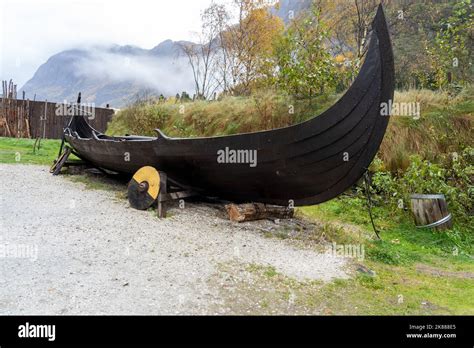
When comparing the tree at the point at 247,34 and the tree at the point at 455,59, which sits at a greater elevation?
the tree at the point at 247,34

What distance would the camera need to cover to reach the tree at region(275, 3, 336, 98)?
884cm

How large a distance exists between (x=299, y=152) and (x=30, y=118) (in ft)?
54.0

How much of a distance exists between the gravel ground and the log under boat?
550mm

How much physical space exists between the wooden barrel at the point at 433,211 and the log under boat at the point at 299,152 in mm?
1747

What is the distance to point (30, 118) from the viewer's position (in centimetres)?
1658

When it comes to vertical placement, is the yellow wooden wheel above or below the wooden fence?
below

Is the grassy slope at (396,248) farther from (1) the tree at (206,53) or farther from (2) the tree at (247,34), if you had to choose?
(1) the tree at (206,53)

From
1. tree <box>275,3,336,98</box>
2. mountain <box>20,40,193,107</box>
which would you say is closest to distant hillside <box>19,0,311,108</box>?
mountain <box>20,40,193,107</box>

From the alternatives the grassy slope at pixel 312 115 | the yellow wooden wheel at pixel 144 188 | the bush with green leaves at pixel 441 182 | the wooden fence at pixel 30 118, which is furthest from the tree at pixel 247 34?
the yellow wooden wheel at pixel 144 188

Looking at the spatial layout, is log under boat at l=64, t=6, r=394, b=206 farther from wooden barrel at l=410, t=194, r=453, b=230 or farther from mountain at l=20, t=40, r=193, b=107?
mountain at l=20, t=40, r=193, b=107

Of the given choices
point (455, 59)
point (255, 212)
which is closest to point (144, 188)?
point (255, 212)

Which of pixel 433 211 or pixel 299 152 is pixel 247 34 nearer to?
pixel 433 211

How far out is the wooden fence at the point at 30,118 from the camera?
52.2 ft
